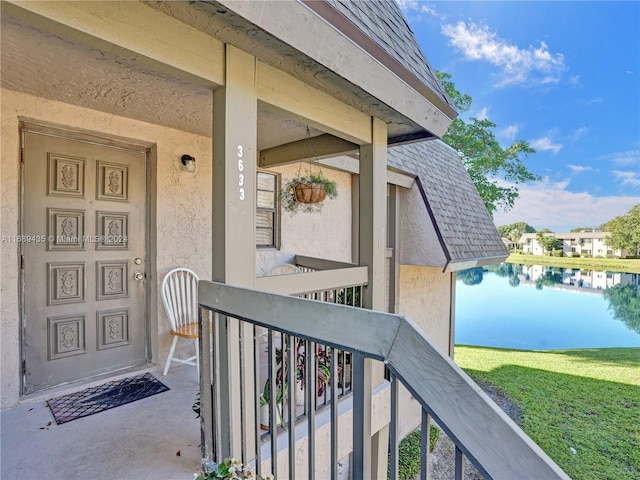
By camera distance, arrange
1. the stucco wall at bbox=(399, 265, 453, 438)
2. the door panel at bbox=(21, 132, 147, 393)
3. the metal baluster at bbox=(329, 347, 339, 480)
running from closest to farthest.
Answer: the metal baluster at bbox=(329, 347, 339, 480) < the door panel at bbox=(21, 132, 147, 393) < the stucco wall at bbox=(399, 265, 453, 438)

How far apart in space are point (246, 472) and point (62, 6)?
2.02m

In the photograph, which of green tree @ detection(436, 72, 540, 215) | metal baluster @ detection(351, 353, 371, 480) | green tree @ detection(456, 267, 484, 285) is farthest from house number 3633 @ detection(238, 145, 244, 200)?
green tree @ detection(456, 267, 484, 285)

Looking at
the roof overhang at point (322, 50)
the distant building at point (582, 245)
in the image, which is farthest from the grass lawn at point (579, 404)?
the distant building at point (582, 245)

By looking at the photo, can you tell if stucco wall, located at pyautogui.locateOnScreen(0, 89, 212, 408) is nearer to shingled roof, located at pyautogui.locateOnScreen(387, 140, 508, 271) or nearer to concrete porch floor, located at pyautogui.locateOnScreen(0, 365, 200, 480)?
concrete porch floor, located at pyautogui.locateOnScreen(0, 365, 200, 480)

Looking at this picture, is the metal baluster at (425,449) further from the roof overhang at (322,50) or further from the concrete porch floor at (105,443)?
the roof overhang at (322,50)

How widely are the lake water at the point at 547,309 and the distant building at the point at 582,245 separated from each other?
11.0 meters

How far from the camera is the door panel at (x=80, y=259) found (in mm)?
2613

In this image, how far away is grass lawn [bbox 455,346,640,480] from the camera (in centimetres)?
552

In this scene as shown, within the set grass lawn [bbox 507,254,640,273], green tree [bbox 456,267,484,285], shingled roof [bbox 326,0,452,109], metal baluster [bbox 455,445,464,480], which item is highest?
shingled roof [bbox 326,0,452,109]

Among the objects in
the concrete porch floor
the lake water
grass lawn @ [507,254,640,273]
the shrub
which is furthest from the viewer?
grass lawn @ [507,254,640,273]

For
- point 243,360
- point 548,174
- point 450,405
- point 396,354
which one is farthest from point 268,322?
point 548,174

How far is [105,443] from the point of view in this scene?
6.81 feet

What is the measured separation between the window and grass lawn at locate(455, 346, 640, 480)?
615cm

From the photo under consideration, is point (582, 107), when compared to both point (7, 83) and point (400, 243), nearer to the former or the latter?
point (400, 243)
